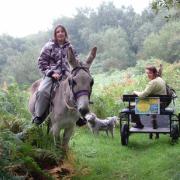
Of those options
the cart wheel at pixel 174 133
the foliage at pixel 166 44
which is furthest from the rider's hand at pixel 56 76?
the foliage at pixel 166 44

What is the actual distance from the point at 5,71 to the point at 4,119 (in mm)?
38256

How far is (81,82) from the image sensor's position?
6.11 metres

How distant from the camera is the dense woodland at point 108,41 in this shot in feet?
143

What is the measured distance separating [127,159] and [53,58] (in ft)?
8.90

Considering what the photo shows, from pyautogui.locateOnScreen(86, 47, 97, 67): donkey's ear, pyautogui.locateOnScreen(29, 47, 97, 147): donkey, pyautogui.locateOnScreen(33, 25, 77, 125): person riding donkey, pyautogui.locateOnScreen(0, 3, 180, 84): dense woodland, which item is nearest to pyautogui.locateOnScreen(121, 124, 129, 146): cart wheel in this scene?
pyautogui.locateOnScreen(29, 47, 97, 147): donkey

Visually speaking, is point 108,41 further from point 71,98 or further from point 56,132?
point 71,98

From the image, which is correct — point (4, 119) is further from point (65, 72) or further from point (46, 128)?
point (65, 72)

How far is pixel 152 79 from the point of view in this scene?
9.77m

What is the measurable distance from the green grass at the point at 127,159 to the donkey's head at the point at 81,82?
1.44 metres

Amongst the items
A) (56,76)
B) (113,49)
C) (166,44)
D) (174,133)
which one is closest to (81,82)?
(56,76)

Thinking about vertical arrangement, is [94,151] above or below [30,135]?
below

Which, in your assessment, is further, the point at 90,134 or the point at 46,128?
the point at 90,134

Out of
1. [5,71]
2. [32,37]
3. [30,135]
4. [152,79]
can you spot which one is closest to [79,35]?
[32,37]

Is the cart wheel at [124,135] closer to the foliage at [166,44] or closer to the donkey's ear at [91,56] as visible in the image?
the donkey's ear at [91,56]
